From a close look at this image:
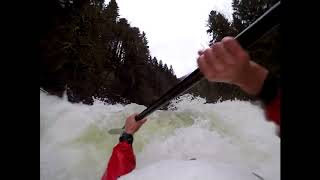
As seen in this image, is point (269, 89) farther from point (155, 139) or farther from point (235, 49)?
point (155, 139)

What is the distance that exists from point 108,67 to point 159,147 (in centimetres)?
316

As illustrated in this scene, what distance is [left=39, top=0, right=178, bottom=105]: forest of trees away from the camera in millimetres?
4957

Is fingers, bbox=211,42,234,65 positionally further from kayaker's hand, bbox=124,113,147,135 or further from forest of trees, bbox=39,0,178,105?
forest of trees, bbox=39,0,178,105

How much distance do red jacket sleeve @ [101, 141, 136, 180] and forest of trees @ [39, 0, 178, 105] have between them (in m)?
3.58

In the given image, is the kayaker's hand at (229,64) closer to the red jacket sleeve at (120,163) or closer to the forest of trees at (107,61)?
the red jacket sleeve at (120,163)

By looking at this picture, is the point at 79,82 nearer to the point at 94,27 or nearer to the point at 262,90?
the point at 94,27

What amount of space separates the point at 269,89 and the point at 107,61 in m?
5.63

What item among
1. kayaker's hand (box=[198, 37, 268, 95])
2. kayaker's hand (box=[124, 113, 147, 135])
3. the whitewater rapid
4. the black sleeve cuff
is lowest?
the black sleeve cuff

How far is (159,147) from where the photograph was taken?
9.52 feet

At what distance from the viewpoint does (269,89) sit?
0.29m

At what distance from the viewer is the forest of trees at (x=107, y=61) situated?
496 cm

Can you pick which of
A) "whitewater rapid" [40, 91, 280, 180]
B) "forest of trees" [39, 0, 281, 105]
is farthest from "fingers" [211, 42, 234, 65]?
"forest of trees" [39, 0, 281, 105]
